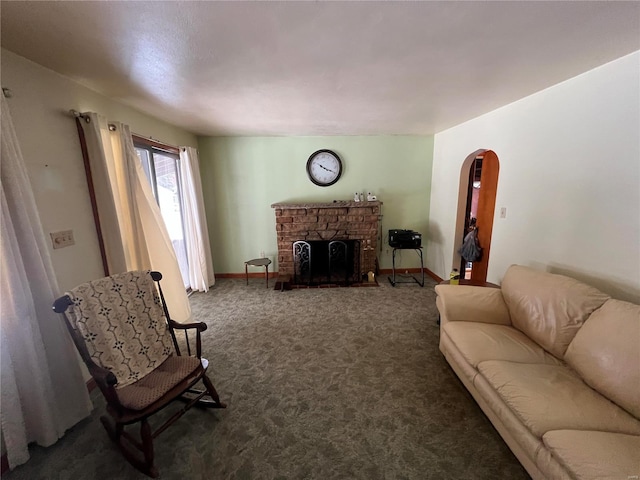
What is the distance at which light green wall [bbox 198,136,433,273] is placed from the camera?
3920 millimetres

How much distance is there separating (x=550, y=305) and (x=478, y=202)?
2.03 m

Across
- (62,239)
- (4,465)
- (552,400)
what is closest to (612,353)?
(552,400)

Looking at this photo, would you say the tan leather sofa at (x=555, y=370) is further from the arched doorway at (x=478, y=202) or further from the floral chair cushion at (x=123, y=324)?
the floral chair cushion at (x=123, y=324)

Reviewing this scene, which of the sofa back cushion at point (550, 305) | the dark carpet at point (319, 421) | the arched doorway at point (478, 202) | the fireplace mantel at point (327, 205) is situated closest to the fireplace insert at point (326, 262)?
the fireplace mantel at point (327, 205)

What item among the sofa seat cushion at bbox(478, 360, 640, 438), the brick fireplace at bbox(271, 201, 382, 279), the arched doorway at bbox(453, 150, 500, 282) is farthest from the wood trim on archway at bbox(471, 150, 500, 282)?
the sofa seat cushion at bbox(478, 360, 640, 438)

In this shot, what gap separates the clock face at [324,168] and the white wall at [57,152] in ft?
8.27

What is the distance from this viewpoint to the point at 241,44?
4.44 ft

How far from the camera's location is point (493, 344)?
1.72 metres

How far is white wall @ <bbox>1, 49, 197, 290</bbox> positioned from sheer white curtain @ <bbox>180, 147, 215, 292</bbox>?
4.19 ft

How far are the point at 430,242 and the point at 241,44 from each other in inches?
151

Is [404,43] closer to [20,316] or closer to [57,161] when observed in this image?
[57,161]

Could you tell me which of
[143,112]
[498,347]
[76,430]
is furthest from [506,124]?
[76,430]

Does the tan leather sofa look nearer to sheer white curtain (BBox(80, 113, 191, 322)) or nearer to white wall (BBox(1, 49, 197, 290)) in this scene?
sheer white curtain (BBox(80, 113, 191, 322))

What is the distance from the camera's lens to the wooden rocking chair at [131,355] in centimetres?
134
